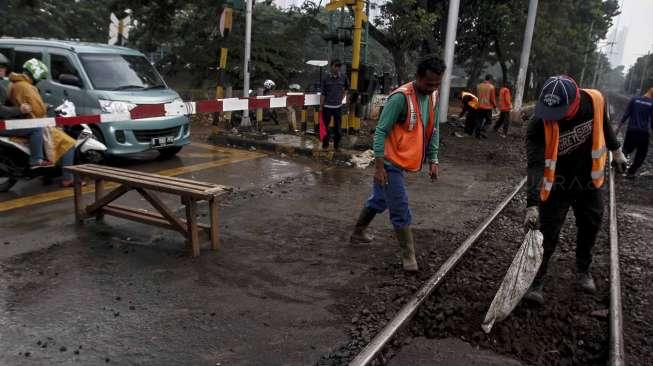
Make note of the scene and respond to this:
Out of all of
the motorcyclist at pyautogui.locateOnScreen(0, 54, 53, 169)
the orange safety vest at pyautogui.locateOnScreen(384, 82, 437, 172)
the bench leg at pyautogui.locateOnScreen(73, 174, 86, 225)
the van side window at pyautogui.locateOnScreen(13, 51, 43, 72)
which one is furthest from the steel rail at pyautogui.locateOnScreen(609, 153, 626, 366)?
the van side window at pyautogui.locateOnScreen(13, 51, 43, 72)

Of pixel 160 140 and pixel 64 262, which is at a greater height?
pixel 160 140

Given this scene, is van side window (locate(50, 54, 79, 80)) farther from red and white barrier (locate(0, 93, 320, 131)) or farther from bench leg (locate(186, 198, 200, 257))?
bench leg (locate(186, 198, 200, 257))

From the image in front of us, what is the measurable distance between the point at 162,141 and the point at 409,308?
605 centimetres

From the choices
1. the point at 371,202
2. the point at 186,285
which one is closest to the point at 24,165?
the point at 186,285

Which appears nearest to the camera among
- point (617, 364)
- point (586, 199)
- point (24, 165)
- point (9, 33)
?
point (617, 364)

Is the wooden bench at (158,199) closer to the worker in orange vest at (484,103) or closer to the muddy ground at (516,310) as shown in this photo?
the muddy ground at (516,310)

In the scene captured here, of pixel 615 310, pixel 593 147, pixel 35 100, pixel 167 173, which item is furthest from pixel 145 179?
pixel 615 310

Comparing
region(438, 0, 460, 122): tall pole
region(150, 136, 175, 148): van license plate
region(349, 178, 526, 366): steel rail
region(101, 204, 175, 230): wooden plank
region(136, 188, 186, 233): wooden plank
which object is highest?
region(438, 0, 460, 122): tall pole

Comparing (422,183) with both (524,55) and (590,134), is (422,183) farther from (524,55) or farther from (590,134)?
(524,55)

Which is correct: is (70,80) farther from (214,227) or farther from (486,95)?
(486,95)

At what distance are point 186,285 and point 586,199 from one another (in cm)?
332

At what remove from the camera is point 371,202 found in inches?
205

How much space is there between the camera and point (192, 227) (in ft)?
15.8

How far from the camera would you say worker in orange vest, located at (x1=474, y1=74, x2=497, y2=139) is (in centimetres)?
1484
